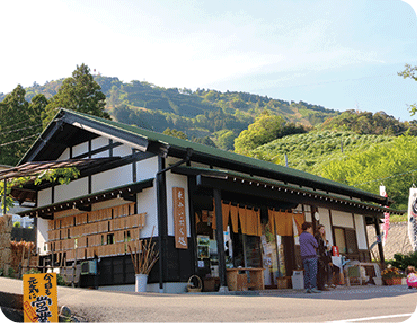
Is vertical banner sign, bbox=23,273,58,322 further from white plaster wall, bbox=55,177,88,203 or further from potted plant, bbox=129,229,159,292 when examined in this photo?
white plaster wall, bbox=55,177,88,203

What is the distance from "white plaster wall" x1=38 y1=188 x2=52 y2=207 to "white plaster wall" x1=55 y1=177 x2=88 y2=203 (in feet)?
1.20

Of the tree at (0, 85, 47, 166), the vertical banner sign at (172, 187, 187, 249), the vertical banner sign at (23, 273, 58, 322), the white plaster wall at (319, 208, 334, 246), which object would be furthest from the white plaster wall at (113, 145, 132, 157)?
the tree at (0, 85, 47, 166)

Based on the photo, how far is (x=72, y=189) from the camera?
1405cm

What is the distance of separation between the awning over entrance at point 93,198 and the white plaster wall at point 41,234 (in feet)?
2.19

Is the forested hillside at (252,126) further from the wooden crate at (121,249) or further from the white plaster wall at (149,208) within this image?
the white plaster wall at (149,208)

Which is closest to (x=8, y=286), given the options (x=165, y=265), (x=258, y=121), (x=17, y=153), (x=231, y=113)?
(x=165, y=265)

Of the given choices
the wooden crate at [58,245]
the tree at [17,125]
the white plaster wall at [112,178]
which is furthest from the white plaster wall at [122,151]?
the tree at [17,125]

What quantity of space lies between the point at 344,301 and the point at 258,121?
69317 mm

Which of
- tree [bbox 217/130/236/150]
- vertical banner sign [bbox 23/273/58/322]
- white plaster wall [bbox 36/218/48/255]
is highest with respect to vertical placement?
tree [bbox 217/130/236/150]

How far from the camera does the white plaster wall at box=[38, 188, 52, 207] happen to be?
14.7m

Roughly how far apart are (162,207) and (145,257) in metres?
1.31

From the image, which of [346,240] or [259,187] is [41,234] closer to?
[259,187]

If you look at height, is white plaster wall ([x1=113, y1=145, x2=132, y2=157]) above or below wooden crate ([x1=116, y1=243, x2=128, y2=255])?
above

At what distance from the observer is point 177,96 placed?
131m
